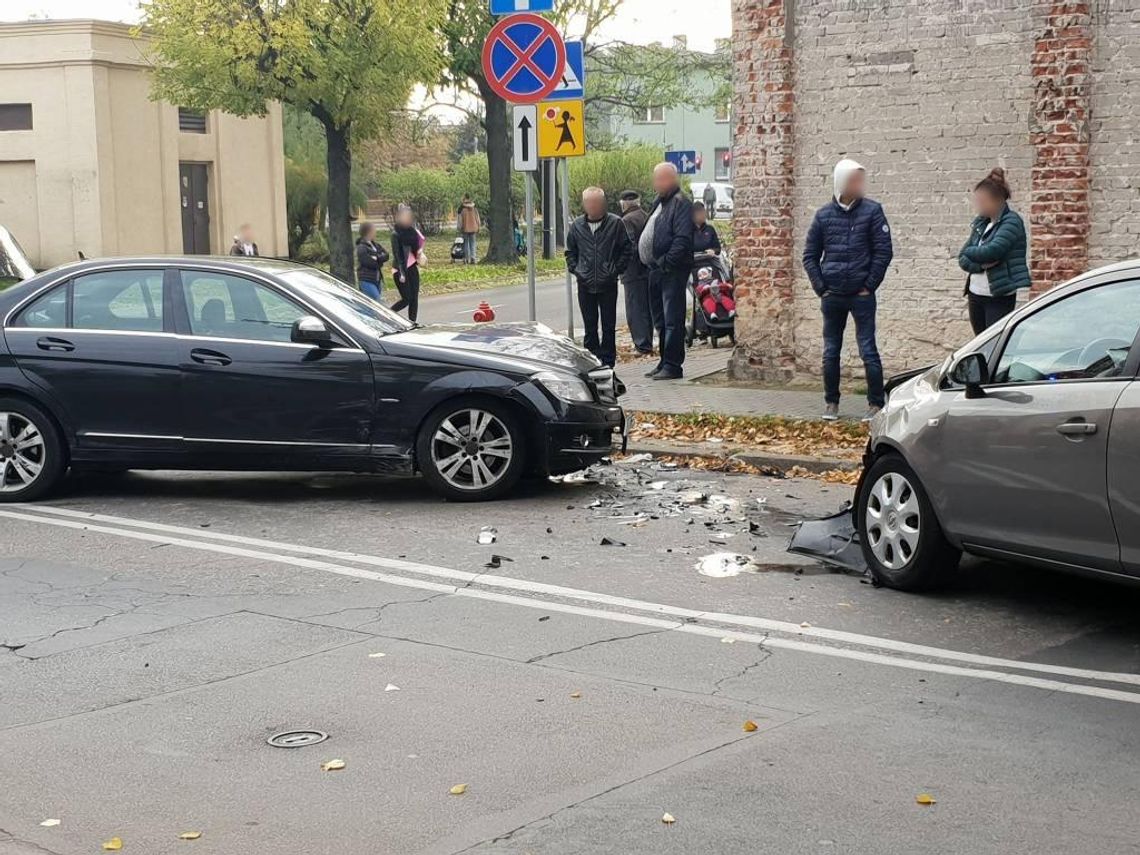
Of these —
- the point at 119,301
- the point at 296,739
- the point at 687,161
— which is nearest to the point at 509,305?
the point at 687,161

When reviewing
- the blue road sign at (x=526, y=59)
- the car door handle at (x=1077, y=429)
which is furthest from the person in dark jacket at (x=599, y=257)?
the car door handle at (x=1077, y=429)

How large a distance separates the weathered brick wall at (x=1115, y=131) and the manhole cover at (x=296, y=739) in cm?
952

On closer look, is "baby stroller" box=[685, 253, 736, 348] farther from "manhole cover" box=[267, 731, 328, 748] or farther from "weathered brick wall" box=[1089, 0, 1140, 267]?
"manhole cover" box=[267, 731, 328, 748]

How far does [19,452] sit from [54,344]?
2.46 ft

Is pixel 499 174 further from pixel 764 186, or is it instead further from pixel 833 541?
pixel 833 541

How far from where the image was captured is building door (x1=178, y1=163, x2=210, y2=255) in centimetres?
4119

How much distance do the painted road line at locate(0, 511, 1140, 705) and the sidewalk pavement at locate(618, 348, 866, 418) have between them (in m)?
5.47

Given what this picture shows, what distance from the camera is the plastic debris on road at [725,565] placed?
837 centimetres

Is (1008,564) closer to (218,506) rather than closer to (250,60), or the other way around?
(218,506)

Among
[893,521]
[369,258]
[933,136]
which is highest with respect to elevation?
[933,136]

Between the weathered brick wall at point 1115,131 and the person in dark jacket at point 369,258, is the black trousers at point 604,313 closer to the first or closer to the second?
the weathered brick wall at point 1115,131

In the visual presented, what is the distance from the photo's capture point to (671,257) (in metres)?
16.1

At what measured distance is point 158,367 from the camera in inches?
417

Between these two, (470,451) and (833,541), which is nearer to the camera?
(833,541)
